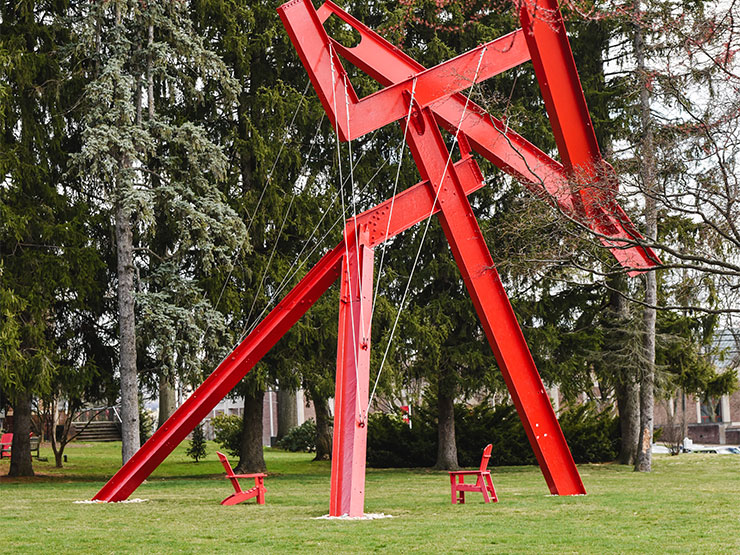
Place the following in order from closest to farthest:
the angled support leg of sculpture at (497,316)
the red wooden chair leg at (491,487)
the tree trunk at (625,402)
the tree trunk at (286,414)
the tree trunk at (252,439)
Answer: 1. the angled support leg of sculpture at (497,316)
2. the red wooden chair leg at (491,487)
3. the tree trunk at (252,439)
4. the tree trunk at (625,402)
5. the tree trunk at (286,414)

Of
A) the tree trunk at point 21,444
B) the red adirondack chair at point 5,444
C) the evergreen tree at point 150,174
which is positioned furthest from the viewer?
the red adirondack chair at point 5,444

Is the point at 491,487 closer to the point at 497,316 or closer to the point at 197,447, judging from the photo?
the point at 497,316

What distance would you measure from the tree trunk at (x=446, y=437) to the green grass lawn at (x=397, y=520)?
205 inches

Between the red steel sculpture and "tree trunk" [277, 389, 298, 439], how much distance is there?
25.4 m

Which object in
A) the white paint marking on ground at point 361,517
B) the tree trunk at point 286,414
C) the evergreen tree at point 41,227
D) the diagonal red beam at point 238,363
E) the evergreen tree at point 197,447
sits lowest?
the evergreen tree at point 197,447

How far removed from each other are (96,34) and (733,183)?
57.0 feet

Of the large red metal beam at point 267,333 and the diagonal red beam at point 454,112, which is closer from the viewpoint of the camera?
the large red metal beam at point 267,333

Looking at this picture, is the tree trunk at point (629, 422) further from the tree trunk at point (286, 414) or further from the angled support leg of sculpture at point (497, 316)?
the tree trunk at point (286, 414)

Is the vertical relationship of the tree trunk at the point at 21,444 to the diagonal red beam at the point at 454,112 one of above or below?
below

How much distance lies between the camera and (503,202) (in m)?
26.5

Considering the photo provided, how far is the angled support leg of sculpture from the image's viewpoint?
1392 centimetres

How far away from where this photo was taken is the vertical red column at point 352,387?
11.6 metres

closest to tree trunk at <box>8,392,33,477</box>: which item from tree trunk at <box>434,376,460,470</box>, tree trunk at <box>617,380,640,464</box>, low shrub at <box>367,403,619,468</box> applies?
low shrub at <box>367,403,619,468</box>

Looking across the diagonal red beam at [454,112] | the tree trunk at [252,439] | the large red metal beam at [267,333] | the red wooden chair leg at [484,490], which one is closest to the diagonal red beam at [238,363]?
the large red metal beam at [267,333]
